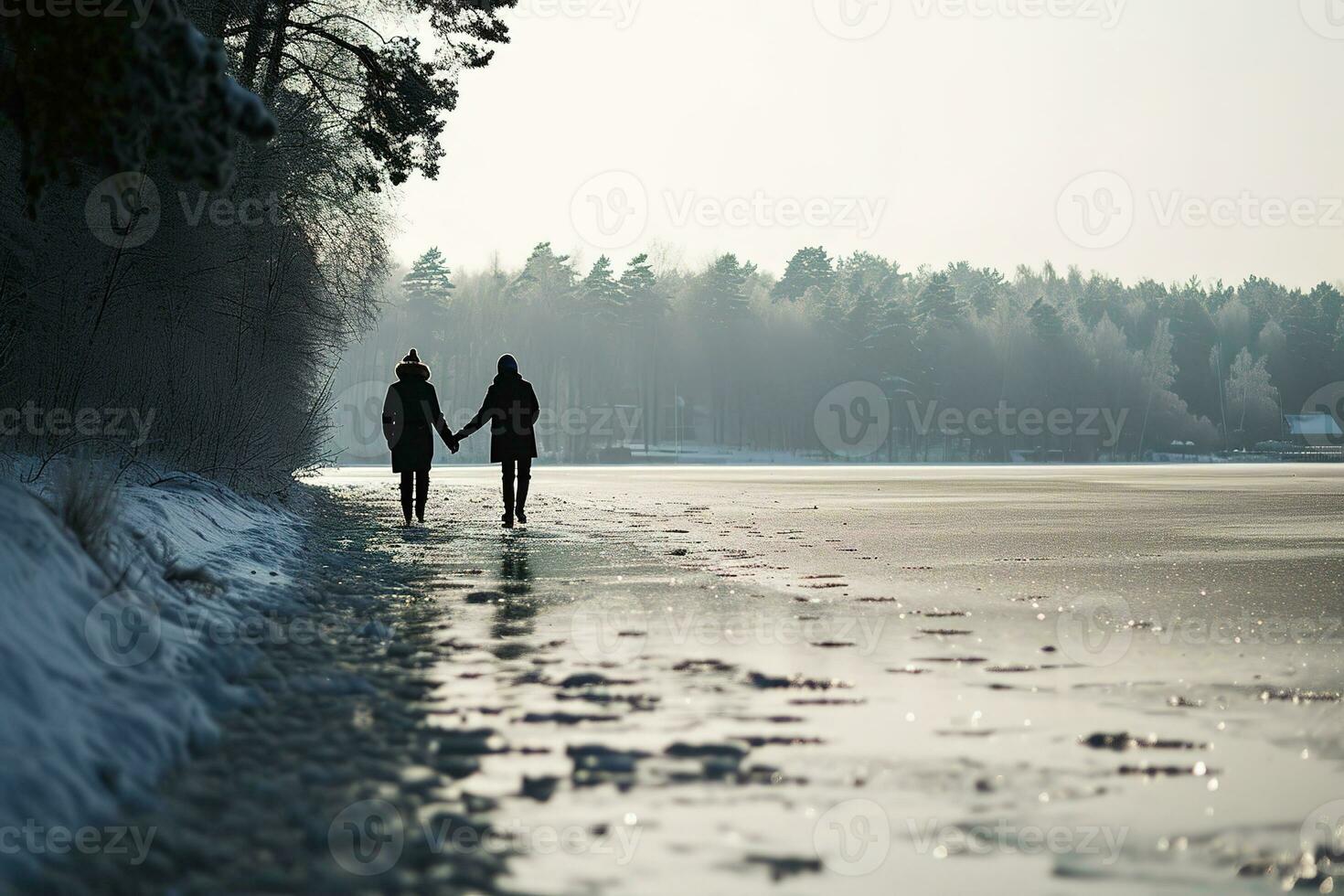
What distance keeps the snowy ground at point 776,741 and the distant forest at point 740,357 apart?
102m

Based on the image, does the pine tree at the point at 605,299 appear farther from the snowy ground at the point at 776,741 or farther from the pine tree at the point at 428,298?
the snowy ground at the point at 776,741

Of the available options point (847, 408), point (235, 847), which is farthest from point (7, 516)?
point (847, 408)

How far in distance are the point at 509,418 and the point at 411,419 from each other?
1295mm

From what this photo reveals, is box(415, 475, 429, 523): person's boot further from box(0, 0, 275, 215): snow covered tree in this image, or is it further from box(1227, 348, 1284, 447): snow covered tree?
box(1227, 348, 1284, 447): snow covered tree

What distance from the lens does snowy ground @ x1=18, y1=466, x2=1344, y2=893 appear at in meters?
3.62

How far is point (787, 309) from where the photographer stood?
126062 millimetres

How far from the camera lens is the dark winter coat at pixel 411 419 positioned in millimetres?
17250

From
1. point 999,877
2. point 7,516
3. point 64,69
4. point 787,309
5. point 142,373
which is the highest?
point 787,309

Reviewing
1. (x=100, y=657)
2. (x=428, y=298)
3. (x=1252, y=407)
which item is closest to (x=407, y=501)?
(x=100, y=657)

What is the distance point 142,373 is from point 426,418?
4.02 meters

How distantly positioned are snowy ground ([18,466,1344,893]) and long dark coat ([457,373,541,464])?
5.62 metres

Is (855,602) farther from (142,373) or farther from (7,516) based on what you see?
(142,373)

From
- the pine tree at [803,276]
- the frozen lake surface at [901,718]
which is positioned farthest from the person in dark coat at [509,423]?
the pine tree at [803,276]

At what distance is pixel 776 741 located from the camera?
509 cm
